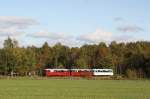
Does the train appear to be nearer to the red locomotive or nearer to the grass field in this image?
the red locomotive

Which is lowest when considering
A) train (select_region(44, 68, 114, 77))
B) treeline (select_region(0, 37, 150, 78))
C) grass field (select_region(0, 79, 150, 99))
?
grass field (select_region(0, 79, 150, 99))

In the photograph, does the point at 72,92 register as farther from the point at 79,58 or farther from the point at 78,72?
the point at 79,58

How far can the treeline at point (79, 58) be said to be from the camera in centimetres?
13862

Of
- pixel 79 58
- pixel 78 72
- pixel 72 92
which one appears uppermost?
pixel 79 58

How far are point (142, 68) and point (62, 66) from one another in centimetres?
3566

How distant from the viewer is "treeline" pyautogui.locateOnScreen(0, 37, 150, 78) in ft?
455

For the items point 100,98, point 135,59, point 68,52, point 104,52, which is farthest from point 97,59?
point 100,98

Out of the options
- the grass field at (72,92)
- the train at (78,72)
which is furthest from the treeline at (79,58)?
the grass field at (72,92)

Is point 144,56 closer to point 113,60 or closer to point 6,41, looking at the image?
point 113,60

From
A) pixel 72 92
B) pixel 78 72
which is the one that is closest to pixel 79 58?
pixel 78 72

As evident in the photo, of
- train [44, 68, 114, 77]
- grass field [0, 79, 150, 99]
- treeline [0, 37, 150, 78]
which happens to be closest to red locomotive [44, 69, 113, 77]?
train [44, 68, 114, 77]

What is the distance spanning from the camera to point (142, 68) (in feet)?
445

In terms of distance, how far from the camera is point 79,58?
162625 millimetres

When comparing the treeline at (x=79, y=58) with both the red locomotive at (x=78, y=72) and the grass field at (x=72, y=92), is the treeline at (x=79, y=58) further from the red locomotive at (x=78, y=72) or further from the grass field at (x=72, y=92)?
the grass field at (x=72, y=92)
